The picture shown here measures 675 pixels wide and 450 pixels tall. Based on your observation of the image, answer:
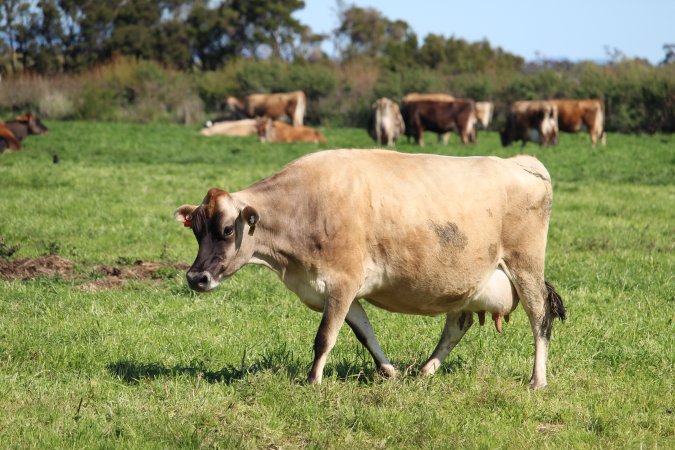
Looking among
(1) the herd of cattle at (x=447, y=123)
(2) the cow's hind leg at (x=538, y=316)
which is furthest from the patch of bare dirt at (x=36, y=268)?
(1) the herd of cattle at (x=447, y=123)

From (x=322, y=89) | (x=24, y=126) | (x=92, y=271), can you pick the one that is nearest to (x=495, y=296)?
(x=92, y=271)

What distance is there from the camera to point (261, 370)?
640cm

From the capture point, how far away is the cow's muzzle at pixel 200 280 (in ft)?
19.3

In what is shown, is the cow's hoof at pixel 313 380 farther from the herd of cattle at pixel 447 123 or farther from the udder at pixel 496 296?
the herd of cattle at pixel 447 123

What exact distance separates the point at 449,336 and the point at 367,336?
27.9 inches

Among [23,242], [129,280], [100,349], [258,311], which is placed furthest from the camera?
[23,242]

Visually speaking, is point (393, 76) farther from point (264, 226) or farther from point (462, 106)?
point (264, 226)

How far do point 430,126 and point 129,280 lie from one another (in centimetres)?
2706

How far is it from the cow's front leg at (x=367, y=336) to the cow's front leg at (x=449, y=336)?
39cm

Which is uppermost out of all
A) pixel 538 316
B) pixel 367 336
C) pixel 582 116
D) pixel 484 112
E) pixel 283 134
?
pixel 538 316

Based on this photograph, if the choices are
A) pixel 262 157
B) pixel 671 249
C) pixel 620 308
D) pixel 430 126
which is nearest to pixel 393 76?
pixel 430 126

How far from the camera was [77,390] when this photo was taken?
20.1ft

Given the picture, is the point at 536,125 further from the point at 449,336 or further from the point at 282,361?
the point at 282,361

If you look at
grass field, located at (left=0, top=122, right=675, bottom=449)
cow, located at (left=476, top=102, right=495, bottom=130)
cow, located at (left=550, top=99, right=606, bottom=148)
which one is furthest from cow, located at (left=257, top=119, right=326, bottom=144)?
grass field, located at (left=0, top=122, right=675, bottom=449)
